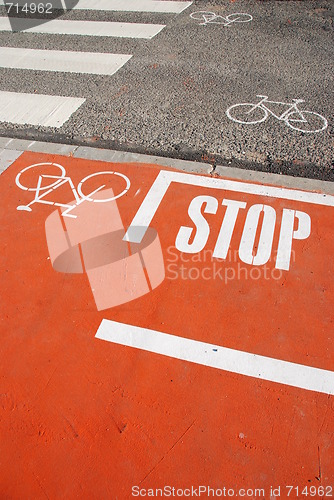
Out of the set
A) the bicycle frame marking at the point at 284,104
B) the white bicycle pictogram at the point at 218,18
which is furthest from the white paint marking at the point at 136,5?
A: the bicycle frame marking at the point at 284,104

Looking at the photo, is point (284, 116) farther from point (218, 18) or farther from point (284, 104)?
point (218, 18)

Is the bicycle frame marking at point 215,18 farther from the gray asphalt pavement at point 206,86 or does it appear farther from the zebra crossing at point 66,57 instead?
the zebra crossing at point 66,57

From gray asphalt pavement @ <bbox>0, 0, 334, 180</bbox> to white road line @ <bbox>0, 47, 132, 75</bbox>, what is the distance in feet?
0.82

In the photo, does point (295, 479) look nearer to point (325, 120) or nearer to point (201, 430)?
point (201, 430)

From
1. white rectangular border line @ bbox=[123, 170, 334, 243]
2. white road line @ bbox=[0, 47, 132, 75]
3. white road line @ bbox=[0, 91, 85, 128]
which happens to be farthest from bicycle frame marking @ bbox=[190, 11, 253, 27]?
white rectangular border line @ bbox=[123, 170, 334, 243]

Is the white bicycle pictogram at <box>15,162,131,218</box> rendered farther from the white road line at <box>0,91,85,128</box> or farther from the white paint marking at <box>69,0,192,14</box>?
the white paint marking at <box>69,0,192,14</box>

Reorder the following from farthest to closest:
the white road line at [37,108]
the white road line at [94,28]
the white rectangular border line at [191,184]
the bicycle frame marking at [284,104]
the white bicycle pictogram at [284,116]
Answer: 1. the white road line at [94,28]
2. the white road line at [37,108]
3. the bicycle frame marking at [284,104]
4. the white bicycle pictogram at [284,116]
5. the white rectangular border line at [191,184]

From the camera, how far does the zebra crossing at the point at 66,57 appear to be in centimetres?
757

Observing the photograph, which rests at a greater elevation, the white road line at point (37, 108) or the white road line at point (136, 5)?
the white road line at point (136, 5)

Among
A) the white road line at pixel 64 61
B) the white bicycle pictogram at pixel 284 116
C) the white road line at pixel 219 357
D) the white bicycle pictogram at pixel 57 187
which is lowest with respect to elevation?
the white road line at pixel 219 357

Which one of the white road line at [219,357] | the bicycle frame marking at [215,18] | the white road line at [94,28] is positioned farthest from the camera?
the bicycle frame marking at [215,18]

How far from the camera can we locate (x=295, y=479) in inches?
127

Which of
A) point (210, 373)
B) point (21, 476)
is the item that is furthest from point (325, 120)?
point (21, 476)

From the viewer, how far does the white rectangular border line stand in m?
5.30
